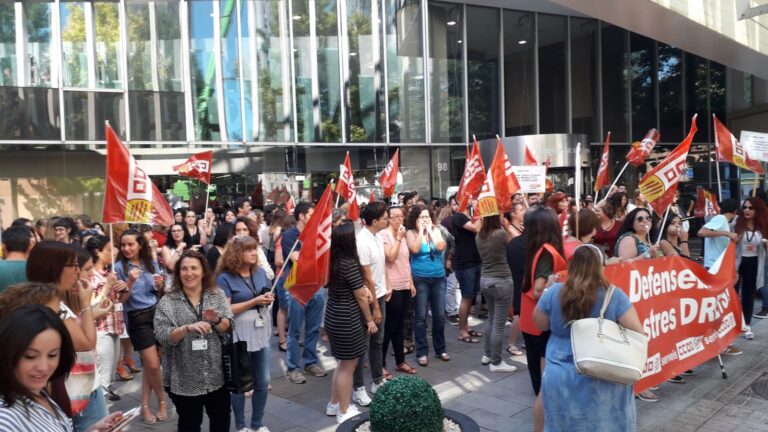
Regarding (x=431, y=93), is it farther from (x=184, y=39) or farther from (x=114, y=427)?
(x=114, y=427)

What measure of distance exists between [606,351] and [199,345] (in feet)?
8.97

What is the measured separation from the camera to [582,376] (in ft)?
12.0

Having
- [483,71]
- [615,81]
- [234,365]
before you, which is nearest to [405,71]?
[483,71]

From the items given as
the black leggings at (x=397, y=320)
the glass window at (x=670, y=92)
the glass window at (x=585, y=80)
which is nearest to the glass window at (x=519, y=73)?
the glass window at (x=585, y=80)

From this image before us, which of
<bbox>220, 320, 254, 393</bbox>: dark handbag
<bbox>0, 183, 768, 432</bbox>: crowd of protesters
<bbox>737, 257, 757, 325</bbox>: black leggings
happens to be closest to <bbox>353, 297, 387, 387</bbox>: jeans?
<bbox>0, 183, 768, 432</bbox>: crowd of protesters

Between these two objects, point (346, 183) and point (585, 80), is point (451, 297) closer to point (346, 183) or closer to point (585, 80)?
point (346, 183)

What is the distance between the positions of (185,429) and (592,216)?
4.02 m

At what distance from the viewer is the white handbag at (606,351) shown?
3.47 metres

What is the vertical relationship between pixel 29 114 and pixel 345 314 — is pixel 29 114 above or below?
above

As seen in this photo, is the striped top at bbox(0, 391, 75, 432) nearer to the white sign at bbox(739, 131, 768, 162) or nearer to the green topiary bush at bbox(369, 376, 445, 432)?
the green topiary bush at bbox(369, 376, 445, 432)

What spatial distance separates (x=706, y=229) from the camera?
800cm

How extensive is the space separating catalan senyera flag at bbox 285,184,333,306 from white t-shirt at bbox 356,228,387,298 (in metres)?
0.63

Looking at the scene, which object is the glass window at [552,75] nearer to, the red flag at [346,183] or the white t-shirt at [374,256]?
the red flag at [346,183]

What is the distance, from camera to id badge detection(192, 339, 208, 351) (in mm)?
4238
